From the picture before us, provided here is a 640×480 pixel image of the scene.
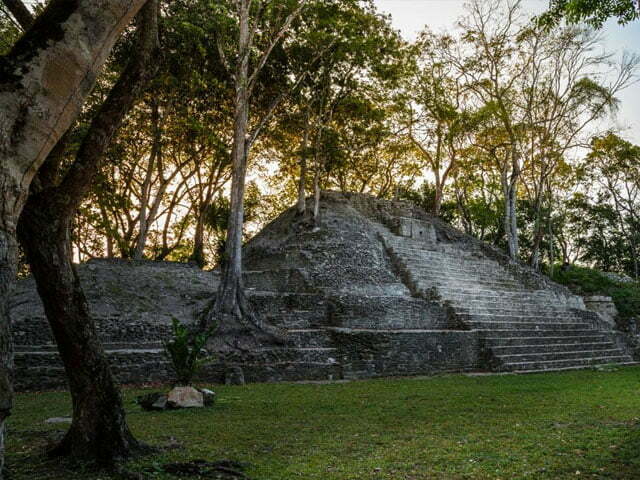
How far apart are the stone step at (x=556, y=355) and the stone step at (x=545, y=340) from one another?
0.35 meters

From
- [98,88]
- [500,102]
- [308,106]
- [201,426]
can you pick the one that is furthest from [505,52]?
[201,426]

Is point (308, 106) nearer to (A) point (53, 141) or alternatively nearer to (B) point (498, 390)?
(B) point (498, 390)

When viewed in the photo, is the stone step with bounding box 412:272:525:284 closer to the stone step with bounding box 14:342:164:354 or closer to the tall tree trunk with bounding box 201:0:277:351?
the tall tree trunk with bounding box 201:0:277:351

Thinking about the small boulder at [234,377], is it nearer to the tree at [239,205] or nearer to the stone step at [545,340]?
the tree at [239,205]

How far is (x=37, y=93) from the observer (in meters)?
2.42

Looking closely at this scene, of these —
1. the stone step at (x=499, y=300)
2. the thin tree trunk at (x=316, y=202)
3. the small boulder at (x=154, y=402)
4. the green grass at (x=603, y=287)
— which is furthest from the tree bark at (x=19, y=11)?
the green grass at (x=603, y=287)

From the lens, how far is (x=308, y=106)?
19297mm

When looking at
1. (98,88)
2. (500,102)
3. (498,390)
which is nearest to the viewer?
(498,390)

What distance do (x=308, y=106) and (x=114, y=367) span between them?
12.5 meters

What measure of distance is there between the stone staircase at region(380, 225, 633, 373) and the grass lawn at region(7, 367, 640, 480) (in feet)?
14.8

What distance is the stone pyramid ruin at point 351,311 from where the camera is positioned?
36.1ft

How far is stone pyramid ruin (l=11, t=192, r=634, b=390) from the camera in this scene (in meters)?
11.0

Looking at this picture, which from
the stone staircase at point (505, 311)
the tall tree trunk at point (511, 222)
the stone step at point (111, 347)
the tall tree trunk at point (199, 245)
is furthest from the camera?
the tall tree trunk at point (511, 222)

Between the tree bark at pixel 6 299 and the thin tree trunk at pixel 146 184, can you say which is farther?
the thin tree trunk at pixel 146 184
